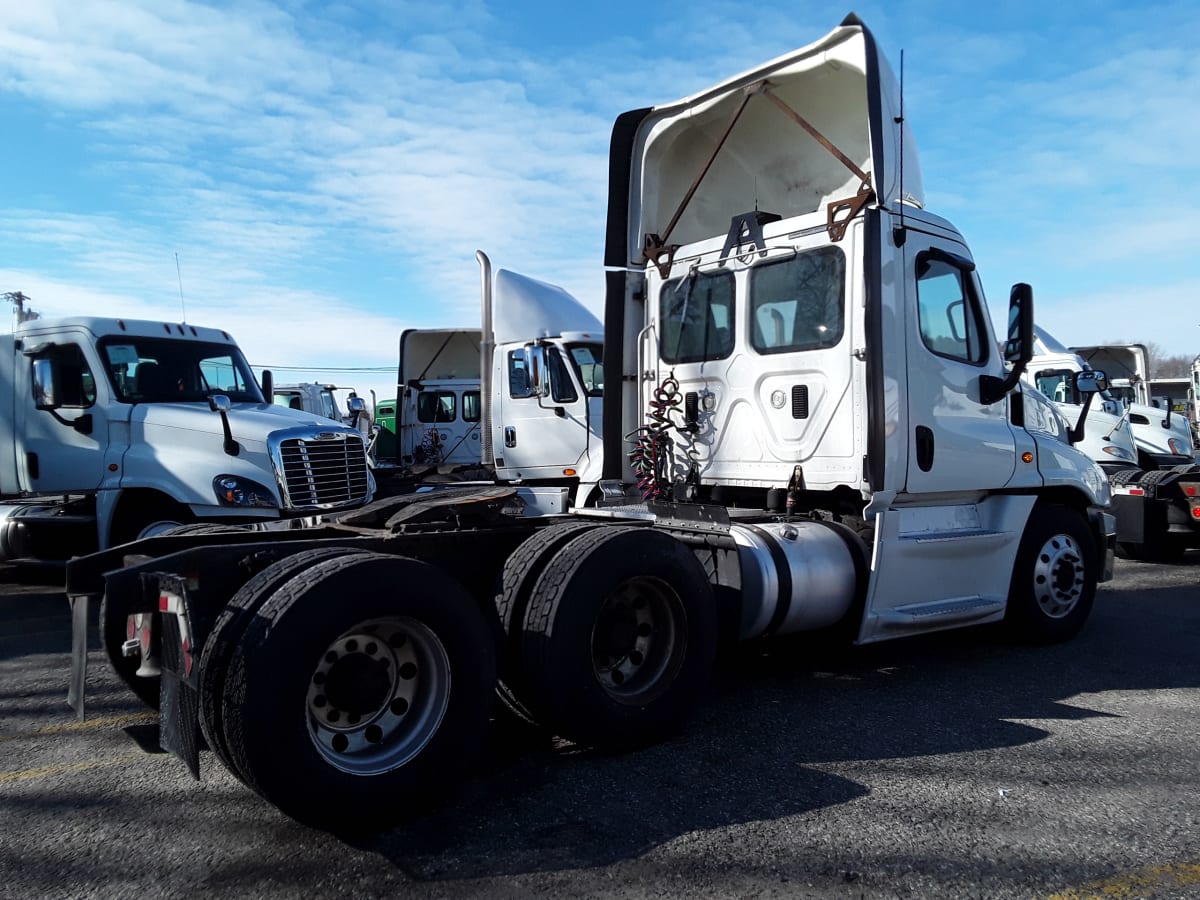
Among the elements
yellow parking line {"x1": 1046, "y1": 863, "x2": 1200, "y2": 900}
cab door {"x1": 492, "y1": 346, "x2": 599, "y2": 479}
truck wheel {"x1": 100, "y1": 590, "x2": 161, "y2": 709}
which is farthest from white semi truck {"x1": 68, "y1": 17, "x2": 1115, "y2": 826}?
cab door {"x1": 492, "y1": 346, "x2": 599, "y2": 479}

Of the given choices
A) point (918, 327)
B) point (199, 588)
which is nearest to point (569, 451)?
point (918, 327)

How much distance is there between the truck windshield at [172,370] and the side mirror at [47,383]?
18.2 inches

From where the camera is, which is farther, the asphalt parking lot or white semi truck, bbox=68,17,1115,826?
white semi truck, bbox=68,17,1115,826

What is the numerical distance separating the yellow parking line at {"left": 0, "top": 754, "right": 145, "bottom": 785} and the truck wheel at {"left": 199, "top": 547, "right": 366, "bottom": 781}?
1336mm

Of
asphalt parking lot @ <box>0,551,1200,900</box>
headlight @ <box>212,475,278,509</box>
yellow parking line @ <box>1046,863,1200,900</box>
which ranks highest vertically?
headlight @ <box>212,475,278,509</box>

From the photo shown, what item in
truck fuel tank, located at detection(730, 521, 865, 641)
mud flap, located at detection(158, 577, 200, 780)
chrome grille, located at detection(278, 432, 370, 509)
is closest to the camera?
mud flap, located at detection(158, 577, 200, 780)

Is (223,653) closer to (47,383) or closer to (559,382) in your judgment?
→ (47,383)

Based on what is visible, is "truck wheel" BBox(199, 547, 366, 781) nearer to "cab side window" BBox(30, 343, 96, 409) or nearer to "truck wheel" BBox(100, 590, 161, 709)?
"truck wheel" BBox(100, 590, 161, 709)

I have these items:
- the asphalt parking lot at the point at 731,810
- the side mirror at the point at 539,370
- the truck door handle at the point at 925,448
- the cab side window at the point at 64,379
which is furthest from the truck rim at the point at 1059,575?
the cab side window at the point at 64,379

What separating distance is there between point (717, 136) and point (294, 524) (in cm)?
405

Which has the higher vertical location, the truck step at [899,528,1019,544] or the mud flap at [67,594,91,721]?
the truck step at [899,528,1019,544]

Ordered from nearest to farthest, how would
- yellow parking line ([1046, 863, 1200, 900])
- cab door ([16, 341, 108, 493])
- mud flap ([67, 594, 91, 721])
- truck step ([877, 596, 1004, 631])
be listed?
yellow parking line ([1046, 863, 1200, 900]) → mud flap ([67, 594, 91, 721]) → truck step ([877, 596, 1004, 631]) → cab door ([16, 341, 108, 493])

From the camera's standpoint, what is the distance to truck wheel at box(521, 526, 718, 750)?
13.3 feet

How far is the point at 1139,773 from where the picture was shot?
4105 mm
